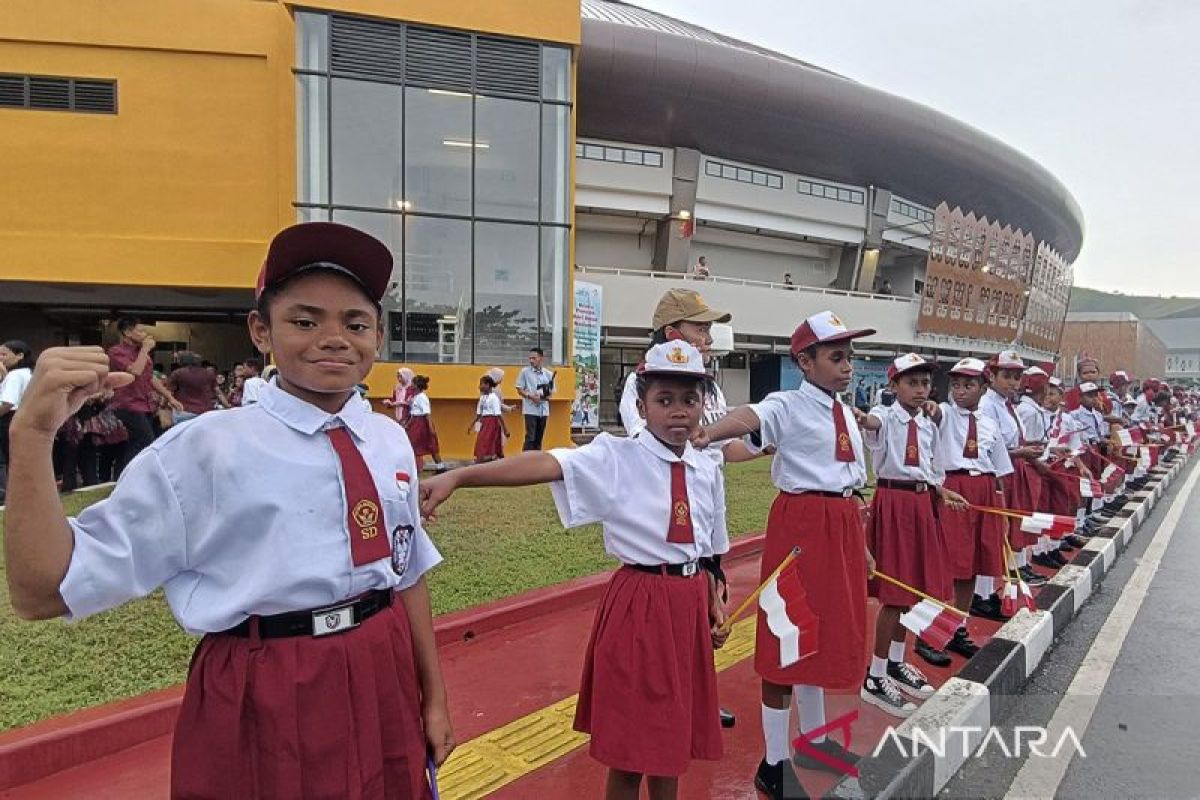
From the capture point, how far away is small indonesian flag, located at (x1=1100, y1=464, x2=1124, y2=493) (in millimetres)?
8812

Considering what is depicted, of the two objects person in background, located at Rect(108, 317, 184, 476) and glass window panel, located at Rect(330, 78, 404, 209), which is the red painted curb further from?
glass window panel, located at Rect(330, 78, 404, 209)

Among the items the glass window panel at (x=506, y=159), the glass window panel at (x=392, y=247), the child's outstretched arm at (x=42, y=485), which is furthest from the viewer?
the glass window panel at (x=506, y=159)

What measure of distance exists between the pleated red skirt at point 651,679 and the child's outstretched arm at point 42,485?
1.55 meters

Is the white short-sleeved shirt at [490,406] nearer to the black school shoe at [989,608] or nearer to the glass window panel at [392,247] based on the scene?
the glass window panel at [392,247]

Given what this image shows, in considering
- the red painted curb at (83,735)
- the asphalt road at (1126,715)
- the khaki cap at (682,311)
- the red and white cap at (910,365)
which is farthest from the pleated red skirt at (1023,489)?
the red painted curb at (83,735)

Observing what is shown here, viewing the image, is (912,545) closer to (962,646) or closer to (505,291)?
(962,646)

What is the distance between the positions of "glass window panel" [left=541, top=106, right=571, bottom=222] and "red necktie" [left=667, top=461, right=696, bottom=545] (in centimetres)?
1201

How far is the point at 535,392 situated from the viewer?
11883 mm

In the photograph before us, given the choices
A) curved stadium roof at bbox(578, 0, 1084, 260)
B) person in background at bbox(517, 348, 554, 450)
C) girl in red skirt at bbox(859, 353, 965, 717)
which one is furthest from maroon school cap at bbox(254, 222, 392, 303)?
curved stadium roof at bbox(578, 0, 1084, 260)

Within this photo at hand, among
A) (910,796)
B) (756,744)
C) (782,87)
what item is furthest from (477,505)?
(782,87)

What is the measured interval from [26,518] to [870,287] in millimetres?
31322

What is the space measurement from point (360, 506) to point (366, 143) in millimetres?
12989

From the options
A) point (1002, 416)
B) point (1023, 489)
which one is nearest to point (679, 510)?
point (1002, 416)

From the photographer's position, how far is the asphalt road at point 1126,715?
9.89ft
